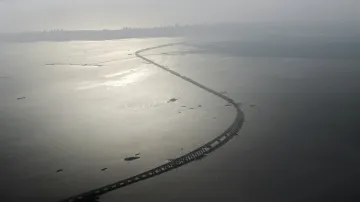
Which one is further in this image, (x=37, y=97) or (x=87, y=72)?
(x=87, y=72)

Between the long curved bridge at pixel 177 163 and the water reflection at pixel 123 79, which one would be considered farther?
the water reflection at pixel 123 79

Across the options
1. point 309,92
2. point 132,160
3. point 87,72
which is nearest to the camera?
point 132,160

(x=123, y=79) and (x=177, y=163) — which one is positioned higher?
(x=123, y=79)

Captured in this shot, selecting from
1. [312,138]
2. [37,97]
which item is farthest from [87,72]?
[312,138]

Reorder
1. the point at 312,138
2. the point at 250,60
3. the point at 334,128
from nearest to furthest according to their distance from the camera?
the point at 312,138 < the point at 334,128 < the point at 250,60

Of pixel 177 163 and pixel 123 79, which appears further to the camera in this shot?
pixel 123 79

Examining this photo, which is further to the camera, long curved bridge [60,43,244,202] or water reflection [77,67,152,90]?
water reflection [77,67,152,90]

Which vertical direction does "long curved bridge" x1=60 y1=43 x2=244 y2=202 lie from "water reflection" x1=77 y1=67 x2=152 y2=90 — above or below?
below

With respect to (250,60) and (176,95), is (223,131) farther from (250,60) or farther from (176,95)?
(250,60)

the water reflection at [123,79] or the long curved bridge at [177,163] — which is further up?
the water reflection at [123,79]

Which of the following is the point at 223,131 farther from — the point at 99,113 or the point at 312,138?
the point at 99,113
